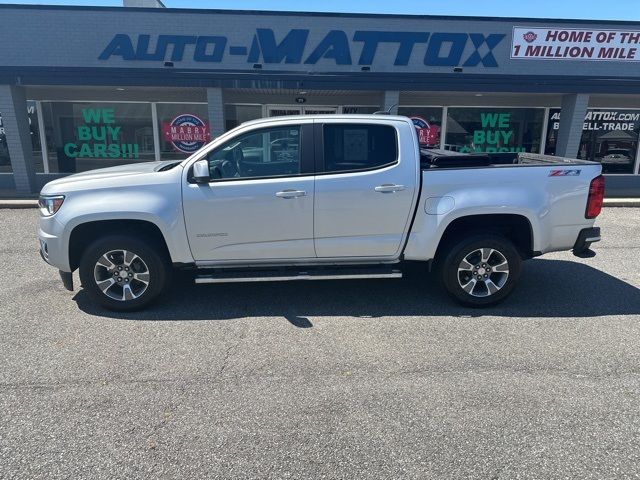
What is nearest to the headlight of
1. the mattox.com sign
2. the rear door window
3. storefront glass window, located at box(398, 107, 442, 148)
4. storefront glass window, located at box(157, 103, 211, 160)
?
the rear door window

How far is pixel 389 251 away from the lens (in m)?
4.61

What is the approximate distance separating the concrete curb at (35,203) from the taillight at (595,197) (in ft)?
25.0

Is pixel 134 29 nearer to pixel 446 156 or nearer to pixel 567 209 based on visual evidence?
pixel 446 156

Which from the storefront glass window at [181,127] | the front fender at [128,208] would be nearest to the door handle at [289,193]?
the front fender at [128,208]

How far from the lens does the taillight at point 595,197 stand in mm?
4535

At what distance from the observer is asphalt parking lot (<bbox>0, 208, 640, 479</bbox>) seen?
99.9 inches

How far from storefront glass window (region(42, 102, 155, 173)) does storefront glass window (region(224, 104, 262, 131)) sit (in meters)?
2.26

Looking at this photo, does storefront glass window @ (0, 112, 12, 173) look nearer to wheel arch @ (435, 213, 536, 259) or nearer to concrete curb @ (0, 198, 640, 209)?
concrete curb @ (0, 198, 640, 209)

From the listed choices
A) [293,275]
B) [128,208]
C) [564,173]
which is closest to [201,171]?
[128,208]

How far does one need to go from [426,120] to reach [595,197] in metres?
9.17

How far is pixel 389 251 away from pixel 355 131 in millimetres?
1314

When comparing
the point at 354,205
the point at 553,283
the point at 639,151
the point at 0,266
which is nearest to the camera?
the point at 354,205

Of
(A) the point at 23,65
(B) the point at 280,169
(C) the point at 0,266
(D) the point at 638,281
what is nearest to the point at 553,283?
(D) the point at 638,281

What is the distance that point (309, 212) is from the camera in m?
4.42
